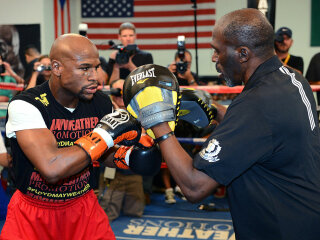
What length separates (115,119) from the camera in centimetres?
187

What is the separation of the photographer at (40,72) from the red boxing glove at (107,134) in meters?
Answer: 2.72

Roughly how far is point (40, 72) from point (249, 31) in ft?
11.1

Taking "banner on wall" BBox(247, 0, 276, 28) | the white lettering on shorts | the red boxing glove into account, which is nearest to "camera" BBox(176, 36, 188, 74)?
"banner on wall" BBox(247, 0, 276, 28)

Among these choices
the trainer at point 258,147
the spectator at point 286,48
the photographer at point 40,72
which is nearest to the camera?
the trainer at point 258,147

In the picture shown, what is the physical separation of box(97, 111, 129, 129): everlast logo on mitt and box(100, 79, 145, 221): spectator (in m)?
1.92

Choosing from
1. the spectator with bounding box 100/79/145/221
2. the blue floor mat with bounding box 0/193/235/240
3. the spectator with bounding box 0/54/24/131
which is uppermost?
the spectator with bounding box 0/54/24/131

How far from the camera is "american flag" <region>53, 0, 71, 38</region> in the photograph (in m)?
7.75

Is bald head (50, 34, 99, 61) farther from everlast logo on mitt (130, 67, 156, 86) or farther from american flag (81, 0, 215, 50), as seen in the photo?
american flag (81, 0, 215, 50)

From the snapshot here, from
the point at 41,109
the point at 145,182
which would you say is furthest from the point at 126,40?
the point at 41,109

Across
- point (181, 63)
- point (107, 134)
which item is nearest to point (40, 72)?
point (181, 63)

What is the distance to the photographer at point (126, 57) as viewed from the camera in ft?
13.8

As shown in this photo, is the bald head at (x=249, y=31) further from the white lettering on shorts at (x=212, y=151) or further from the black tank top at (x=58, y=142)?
the black tank top at (x=58, y=142)

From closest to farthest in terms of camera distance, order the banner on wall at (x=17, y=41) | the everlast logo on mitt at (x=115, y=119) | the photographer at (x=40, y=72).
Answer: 1. the everlast logo on mitt at (x=115, y=119)
2. the photographer at (x=40, y=72)
3. the banner on wall at (x=17, y=41)

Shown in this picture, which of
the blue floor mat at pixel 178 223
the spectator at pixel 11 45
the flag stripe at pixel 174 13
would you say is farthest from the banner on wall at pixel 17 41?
the blue floor mat at pixel 178 223
